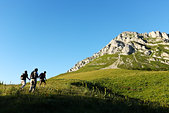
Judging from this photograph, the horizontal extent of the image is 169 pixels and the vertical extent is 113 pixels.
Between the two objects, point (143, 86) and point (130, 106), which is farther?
point (143, 86)

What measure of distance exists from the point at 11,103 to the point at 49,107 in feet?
9.14

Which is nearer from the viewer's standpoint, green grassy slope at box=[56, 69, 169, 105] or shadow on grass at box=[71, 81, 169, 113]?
shadow on grass at box=[71, 81, 169, 113]

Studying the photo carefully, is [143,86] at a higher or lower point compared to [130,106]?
higher

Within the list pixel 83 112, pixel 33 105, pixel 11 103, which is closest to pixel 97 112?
pixel 83 112

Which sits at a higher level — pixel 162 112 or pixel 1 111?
pixel 1 111

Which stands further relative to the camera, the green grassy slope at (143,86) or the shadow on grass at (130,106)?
the green grassy slope at (143,86)

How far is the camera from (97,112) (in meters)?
9.56

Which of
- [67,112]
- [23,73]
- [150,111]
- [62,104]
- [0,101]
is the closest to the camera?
[67,112]

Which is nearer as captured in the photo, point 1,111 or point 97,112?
point 1,111

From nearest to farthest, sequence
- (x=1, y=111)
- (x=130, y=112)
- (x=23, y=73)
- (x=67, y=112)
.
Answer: (x=1, y=111), (x=67, y=112), (x=130, y=112), (x=23, y=73)

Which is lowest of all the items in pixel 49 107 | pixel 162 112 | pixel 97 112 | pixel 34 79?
pixel 162 112

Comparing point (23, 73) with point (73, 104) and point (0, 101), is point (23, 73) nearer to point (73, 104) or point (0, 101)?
point (0, 101)

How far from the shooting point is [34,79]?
1402 cm

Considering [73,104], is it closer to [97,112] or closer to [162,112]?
[97,112]
